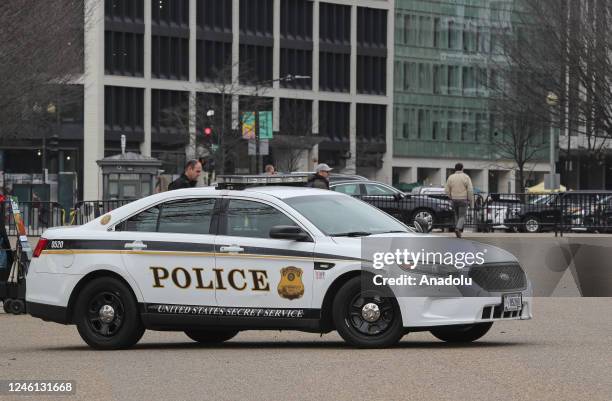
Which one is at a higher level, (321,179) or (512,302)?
(321,179)

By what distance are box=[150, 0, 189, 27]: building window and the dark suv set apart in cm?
4886

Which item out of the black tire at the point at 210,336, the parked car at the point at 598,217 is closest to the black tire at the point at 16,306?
the black tire at the point at 210,336

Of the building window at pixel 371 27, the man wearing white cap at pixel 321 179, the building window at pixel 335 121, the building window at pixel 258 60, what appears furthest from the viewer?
the building window at pixel 371 27

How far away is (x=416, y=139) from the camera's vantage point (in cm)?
11031

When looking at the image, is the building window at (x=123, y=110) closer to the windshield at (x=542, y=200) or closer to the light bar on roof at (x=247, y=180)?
the windshield at (x=542, y=200)

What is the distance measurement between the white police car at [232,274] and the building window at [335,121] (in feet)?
282

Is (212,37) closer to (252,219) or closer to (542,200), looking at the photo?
(542,200)

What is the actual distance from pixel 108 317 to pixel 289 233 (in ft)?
6.23

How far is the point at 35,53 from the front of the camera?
148 feet

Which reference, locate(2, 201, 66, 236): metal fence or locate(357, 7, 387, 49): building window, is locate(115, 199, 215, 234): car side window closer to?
locate(2, 201, 66, 236): metal fence

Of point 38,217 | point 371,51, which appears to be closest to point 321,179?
point 38,217

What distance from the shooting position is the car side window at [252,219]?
47.8 ft

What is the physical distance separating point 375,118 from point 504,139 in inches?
340

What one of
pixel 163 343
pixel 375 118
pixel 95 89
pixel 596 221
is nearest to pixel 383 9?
Result: pixel 375 118
